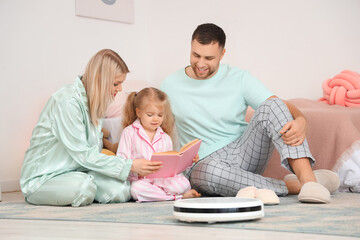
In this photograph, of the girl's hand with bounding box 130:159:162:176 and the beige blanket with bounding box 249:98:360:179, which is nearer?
the girl's hand with bounding box 130:159:162:176

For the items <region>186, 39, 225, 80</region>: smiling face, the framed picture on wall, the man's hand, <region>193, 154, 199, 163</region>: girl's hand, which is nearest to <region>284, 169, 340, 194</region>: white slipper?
the man's hand

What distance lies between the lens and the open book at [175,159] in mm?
2051

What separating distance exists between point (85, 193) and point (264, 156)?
776 millimetres

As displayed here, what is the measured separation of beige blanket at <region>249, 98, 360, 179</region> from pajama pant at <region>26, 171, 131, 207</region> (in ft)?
2.90

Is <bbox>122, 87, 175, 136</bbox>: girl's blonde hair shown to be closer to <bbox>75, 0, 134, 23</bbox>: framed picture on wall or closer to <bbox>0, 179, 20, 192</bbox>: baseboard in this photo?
<bbox>0, 179, 20, 192</bbox>: baseboard

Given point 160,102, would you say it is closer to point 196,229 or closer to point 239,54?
point 196,229

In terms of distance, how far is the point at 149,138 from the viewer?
234cm

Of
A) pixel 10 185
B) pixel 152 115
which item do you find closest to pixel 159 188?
pixel 152 115

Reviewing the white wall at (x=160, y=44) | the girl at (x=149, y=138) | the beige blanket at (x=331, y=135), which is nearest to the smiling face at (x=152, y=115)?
the girl at (x=149, y=138)

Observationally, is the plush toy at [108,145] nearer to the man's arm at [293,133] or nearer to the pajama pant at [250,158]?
the pajama pant at [250,158]

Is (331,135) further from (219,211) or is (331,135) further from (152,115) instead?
(219,211)

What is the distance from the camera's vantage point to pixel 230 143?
91.7 inches

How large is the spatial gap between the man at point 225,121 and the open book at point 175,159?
3.1 inches

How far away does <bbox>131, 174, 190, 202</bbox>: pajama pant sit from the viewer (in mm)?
2197
